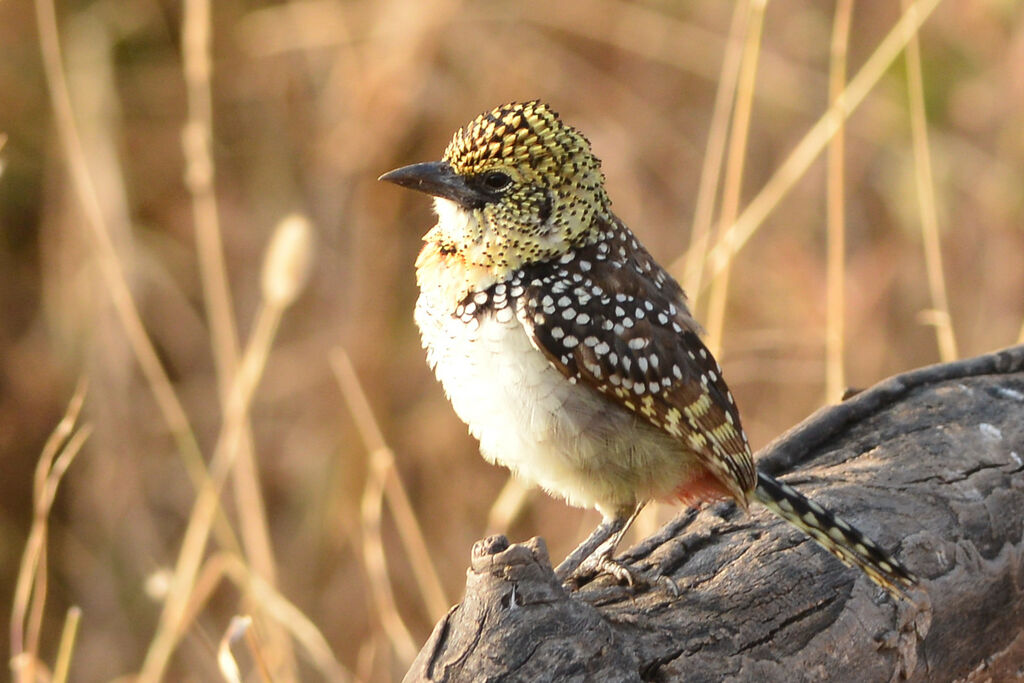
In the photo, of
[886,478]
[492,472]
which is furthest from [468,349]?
[492,472]

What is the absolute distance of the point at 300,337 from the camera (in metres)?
6.59

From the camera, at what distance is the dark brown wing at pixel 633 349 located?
2961 mm

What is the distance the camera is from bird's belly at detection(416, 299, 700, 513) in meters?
2.95

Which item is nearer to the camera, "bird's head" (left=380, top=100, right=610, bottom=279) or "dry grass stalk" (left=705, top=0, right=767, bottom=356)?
"bird's head" (left=380, top=100, right=610, bottom=279)

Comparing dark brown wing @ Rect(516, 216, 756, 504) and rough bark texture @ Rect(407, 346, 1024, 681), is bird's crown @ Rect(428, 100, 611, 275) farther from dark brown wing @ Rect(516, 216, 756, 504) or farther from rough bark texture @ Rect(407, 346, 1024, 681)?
rough bark texture @ Rect(407, 346, 1024, 681)

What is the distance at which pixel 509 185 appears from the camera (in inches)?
123

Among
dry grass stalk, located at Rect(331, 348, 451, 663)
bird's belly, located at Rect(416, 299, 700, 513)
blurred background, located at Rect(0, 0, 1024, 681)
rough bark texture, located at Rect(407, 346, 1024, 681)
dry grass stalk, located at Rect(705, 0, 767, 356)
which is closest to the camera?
rough bark texture, located at Rect(407, 346, 1024, 681)

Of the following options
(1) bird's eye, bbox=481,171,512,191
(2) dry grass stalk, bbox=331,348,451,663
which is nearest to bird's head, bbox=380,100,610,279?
(1) bird's eye, bbox=481,171,512,191

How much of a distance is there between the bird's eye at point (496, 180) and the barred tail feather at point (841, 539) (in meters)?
0.99

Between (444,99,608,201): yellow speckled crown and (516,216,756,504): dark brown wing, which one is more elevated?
(444,99,608,201): yellow speckled crown

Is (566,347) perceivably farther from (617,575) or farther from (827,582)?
(827,582)

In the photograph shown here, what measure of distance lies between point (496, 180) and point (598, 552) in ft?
3.13

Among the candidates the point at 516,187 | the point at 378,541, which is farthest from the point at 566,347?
the point at 378,541

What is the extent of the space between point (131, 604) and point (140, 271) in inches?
66.5
